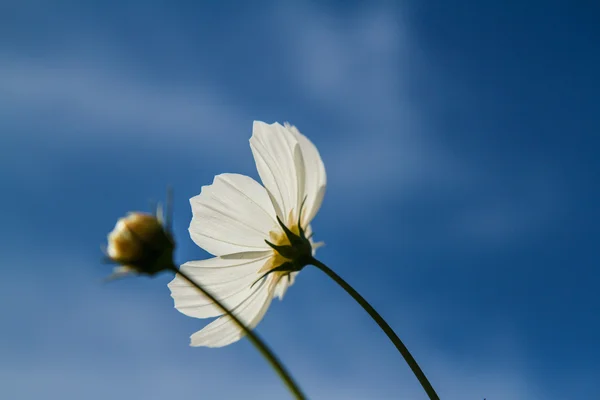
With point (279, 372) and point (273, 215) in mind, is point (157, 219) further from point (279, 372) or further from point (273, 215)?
point (273, 215)

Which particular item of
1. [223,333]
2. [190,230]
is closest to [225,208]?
[190,230]

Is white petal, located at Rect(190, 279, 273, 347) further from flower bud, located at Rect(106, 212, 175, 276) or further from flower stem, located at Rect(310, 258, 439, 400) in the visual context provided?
flower bud, located at Rect(106, 212, 175, 276)

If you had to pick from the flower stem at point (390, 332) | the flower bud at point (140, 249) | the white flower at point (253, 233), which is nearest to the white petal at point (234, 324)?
the white flower at point (253, 233)

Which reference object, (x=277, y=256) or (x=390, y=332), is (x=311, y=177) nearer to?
(x=277, y=256)

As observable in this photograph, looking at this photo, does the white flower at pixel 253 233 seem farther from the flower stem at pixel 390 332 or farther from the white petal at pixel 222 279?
the flower stem at pixel 390 332

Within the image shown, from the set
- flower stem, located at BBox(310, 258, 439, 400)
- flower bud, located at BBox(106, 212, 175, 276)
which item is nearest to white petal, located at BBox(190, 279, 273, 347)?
flower stem, located at BBox(310, 258, 439, 400)

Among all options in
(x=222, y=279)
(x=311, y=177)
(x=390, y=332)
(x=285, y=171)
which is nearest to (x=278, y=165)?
(x=285, y=171)
